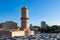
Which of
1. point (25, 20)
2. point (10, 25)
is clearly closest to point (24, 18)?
point (25, 20)

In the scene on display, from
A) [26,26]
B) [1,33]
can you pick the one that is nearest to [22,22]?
[26,26]

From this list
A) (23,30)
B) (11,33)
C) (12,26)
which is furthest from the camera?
(12,26)

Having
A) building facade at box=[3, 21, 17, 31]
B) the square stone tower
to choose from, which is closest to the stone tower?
the square stone tower

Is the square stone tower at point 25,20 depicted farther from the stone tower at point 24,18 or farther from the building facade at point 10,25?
the building facade at point 10,25

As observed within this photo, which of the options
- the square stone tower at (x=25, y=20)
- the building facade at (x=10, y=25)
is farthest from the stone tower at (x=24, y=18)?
the building facade at (x=10, y=25)

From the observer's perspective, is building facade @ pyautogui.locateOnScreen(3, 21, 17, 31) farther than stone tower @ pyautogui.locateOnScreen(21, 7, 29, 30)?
Yes

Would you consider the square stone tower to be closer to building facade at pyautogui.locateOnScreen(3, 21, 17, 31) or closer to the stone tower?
the stone tower

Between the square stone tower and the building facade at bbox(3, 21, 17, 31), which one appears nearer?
the square stone tower

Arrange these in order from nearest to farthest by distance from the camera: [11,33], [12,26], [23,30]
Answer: [11,33], [23,30], [12,26]

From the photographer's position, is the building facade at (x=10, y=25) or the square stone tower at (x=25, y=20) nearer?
the square stone tower at (x=25, y=20)

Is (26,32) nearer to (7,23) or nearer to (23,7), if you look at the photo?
(23,7)

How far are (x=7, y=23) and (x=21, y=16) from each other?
6.34 metres

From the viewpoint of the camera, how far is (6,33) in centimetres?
1927

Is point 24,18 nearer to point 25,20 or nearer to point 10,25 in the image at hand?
point 25,20
